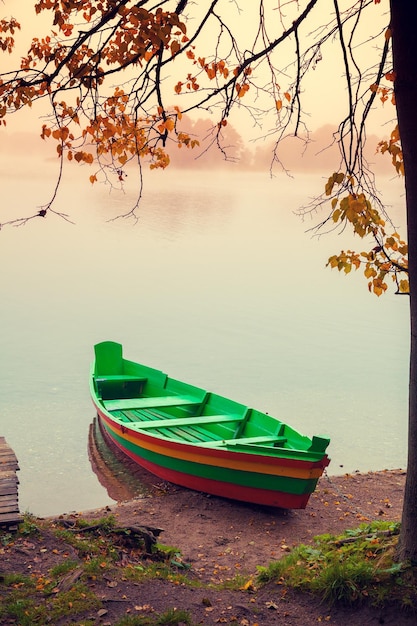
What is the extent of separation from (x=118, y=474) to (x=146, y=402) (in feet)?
5.15

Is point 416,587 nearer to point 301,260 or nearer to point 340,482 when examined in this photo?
point 340,482

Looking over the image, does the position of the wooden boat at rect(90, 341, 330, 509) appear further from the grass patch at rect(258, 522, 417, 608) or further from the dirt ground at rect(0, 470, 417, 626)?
the grass patch at rect(258, 522, 417, 608)

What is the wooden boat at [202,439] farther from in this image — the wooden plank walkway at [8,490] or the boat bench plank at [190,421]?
the wooden plank walkway at [8,490]

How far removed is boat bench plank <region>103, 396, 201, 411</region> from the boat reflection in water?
2.85 ft

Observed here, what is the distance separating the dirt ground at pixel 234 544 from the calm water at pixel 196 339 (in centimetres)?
165

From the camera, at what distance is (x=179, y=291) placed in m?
35.9

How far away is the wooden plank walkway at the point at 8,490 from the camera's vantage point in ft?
24.4

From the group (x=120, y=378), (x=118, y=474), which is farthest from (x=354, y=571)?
(x=120, y=378)

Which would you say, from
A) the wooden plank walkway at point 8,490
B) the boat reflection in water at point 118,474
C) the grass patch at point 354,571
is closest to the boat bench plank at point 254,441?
the boat reflection in water at point 118,474

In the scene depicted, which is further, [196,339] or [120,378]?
[196,339]

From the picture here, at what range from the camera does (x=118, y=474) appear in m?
12.8

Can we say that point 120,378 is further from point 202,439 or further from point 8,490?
point 8,490

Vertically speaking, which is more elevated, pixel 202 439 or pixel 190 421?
pixel 190 421

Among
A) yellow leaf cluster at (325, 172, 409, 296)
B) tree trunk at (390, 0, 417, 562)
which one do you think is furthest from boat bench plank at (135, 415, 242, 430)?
tree trunk at (390, 0, 417, 562)
